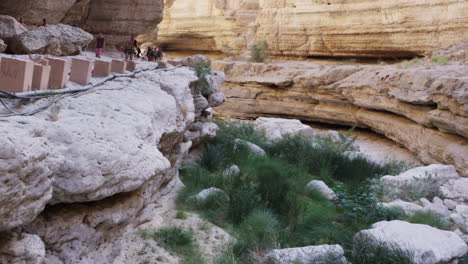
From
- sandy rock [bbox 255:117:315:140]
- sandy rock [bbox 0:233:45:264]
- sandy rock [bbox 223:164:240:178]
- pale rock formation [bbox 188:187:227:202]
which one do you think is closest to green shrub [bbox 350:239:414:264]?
pale rock formation [bbox 188:187:227:202]

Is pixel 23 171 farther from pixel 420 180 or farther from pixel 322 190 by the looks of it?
pixel 420 180

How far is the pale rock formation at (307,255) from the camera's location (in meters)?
4.09

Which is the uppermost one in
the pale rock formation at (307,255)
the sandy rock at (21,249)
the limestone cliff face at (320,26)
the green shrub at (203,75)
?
the limestone cliff face at (320,26)

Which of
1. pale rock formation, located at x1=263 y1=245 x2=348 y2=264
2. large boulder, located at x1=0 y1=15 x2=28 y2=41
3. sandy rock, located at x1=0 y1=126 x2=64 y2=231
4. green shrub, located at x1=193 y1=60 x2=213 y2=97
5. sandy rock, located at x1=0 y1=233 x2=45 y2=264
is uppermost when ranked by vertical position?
large boulder, located at x1=0 y1=15 x2=28 y2=41

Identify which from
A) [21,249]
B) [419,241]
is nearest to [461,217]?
[419,241]

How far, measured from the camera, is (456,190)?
796cm

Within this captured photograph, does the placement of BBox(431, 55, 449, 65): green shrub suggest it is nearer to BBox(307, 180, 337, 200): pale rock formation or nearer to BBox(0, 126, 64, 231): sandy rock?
BBox(307, 180, 337, 200): pale rock formation

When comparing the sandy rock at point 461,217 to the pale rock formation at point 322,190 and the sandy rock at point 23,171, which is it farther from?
the sandy rock at point 23,171

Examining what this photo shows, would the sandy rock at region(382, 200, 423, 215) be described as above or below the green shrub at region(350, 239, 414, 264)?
below

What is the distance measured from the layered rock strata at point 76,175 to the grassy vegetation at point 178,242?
0.23 meters

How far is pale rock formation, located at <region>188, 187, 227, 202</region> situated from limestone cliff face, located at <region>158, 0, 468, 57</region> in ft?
44.2

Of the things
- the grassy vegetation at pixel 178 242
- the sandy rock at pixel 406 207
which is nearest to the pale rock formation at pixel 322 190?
the sandy rock at pixel 406 207

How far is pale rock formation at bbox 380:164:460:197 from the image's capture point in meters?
7.98

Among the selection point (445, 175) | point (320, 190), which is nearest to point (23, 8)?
point (320, 190)
